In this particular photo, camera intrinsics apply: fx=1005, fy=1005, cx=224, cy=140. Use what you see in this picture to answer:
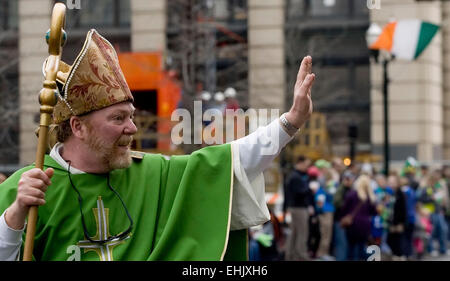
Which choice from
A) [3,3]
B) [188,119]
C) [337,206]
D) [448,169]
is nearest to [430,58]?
[448,169]

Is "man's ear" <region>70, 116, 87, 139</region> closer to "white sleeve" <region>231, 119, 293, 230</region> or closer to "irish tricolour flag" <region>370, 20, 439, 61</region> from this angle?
"white sleeve" <region>231, 119, 293, 230</region>

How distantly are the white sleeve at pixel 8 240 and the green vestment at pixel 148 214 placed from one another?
0.77ft

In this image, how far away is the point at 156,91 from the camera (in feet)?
35.4

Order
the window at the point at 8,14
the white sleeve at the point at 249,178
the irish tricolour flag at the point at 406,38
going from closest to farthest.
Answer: the white sleeve at the point at 249,178
the irish tricolour flag at the point at 406,38
the window at the point at 8,14

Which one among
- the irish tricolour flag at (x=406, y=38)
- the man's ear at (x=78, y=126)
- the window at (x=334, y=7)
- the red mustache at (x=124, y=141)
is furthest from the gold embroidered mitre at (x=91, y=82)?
the window at (x=334, y=7)

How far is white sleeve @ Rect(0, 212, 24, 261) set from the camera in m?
4.16

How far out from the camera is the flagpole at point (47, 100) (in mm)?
4031

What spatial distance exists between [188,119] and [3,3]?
1092cm

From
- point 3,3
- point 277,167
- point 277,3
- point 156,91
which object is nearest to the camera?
point 156,91

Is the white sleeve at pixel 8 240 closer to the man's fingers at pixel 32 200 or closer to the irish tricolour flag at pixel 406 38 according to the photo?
the man's fingers at pixel 32 200

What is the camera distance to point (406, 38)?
561 inches

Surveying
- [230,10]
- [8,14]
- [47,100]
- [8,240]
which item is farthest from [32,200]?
[8,14]

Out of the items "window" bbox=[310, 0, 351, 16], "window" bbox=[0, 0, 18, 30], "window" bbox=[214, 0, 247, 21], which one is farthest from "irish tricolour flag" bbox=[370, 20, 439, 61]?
"window" bbox=[310, 0, 351, 16]
